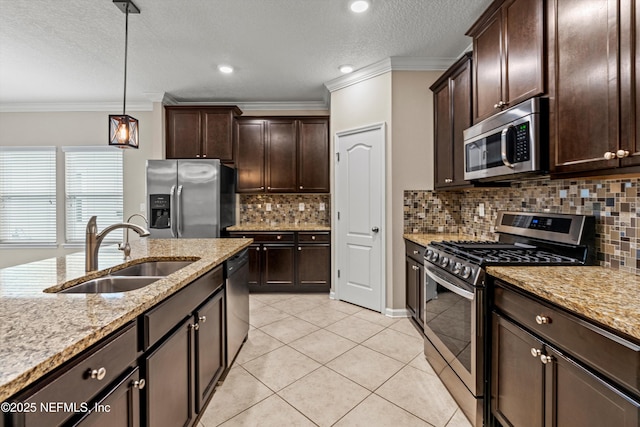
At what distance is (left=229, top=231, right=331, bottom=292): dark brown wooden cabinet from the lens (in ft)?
13.5

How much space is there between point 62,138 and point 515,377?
611 centimetres

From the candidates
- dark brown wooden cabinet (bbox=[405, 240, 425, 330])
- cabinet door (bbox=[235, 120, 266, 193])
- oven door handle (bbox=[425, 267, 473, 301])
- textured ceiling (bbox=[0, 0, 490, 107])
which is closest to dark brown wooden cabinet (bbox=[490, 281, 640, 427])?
oven door handle (bbox=[425, 267, 473, 301])

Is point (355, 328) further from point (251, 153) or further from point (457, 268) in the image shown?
point (251, 153)

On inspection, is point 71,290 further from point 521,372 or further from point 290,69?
point 290,69

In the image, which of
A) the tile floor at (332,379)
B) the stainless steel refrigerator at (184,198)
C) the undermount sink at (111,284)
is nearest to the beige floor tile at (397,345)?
the tile floor at (332,379)

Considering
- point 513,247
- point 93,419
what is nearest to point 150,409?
point 93,419

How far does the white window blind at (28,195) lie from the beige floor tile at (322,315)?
4156 millimetres

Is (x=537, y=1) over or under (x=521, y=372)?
over

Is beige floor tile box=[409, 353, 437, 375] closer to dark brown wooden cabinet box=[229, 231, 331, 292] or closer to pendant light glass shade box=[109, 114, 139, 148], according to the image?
dark brown wooden cabinet box=[229, 231, 331, 292]

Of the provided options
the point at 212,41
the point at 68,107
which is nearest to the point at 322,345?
the point at 212,41

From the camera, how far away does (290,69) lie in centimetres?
354

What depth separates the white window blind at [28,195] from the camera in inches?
182

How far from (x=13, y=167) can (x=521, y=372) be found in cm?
656

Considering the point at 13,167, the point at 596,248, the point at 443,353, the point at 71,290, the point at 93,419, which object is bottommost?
the point at 443,353
